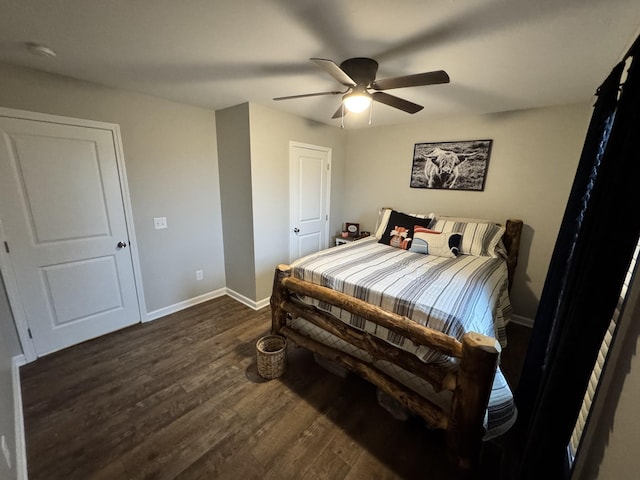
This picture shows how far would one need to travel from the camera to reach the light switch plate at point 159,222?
9.04ft

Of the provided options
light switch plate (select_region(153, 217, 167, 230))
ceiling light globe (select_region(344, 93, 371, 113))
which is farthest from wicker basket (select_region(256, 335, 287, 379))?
ceiling light globe (select_region(344, 93, 371, 113))

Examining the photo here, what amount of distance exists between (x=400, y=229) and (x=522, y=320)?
169 centimetres

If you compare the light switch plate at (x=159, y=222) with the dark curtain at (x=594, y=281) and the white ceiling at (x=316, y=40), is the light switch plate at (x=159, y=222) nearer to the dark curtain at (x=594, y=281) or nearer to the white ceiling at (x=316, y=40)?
the white ceiling at (x=316, y=40)

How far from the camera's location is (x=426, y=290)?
1714 millimetres

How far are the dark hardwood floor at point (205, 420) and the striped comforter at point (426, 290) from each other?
40 centimetres

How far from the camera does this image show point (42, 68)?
1.93 metres

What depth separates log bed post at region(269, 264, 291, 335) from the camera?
2157 mm

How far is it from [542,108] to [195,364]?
407 centimetres

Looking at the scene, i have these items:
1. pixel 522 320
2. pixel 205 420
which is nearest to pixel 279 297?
pixel 205 420

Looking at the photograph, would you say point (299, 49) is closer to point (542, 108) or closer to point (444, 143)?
point (444, 143)

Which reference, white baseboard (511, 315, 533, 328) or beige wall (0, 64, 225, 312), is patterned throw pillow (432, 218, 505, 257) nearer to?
white baseboard (511, 315, 533, 328)

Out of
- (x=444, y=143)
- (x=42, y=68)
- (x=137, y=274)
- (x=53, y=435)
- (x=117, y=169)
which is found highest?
(x=42, y=68)

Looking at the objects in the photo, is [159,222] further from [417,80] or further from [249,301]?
[417,80]

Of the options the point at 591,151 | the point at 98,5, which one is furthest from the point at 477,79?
the point at 98,5
